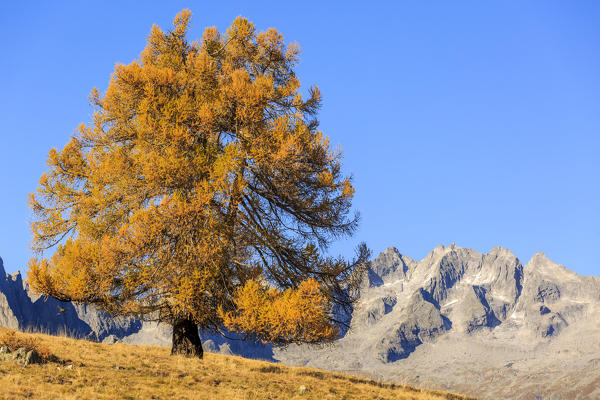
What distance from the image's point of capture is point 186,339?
1994 cm

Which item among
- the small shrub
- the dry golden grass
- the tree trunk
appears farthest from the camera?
the tree trunk

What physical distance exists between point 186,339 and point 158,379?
5.08 meters

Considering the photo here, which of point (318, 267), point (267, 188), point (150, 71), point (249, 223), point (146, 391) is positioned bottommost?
point (146, 391)

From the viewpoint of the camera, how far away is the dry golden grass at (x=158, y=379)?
1326cm

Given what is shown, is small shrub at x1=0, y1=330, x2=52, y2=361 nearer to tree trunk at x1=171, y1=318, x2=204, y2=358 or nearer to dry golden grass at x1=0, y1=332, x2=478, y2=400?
dry golden grass at x1=0, y1=332, x2=478, y2=400

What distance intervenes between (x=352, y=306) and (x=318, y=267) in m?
2.58

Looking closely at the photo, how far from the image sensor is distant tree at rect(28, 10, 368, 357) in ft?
56.9

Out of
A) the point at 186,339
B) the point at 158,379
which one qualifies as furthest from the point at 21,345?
the point at 186,339

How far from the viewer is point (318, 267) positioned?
67.6ft

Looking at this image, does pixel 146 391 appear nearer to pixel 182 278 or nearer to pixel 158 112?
pixel 182 278

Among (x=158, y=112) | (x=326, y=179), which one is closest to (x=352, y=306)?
(x=326, y=179)

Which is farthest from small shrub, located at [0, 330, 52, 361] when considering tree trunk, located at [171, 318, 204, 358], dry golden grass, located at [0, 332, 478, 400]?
tree trunk, located at [171, 318, 204, 358]

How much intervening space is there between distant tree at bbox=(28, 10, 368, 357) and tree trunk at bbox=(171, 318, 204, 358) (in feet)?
0.16

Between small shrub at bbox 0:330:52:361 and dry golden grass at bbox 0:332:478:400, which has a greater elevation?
small shrub at bbox 0:330:52:361
